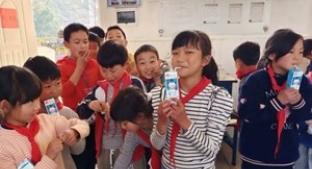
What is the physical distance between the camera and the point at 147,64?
4.87 ft

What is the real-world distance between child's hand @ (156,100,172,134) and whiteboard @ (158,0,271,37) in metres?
2.31

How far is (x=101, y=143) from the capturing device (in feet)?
4.30

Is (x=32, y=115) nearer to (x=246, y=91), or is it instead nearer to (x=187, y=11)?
(x=246, y=91)

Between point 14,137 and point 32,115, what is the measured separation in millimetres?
86

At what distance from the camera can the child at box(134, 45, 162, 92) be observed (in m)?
1.48

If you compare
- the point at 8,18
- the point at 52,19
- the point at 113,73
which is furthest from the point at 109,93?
the point at 52,19

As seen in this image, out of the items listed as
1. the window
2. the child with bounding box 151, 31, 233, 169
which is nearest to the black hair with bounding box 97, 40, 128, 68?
the child with bounding box 151, 31, 233, 169

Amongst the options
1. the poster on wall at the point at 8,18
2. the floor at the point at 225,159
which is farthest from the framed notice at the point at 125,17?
the floor at the point at 225,159

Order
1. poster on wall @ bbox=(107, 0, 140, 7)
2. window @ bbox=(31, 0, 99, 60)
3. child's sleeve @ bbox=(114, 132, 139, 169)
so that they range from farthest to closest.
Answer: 1. poster on wall @ bbox=(107, 0, 140, 7)
2. window @ bbox=(31, 0, 99, 60)
3. child's sleeve @ bbox=(114, 132, 139, 169)

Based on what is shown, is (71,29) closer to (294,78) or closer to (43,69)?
(43,69)

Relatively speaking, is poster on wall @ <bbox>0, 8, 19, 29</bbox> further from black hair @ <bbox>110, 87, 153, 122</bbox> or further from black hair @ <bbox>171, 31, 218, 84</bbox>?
black hair @ <bbox>171, 31, 218, 84</bbox>

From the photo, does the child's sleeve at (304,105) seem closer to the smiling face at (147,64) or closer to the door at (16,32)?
the smiling face at (147,64)

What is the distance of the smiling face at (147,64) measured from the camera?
1.48m

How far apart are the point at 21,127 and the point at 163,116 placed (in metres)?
0.48
